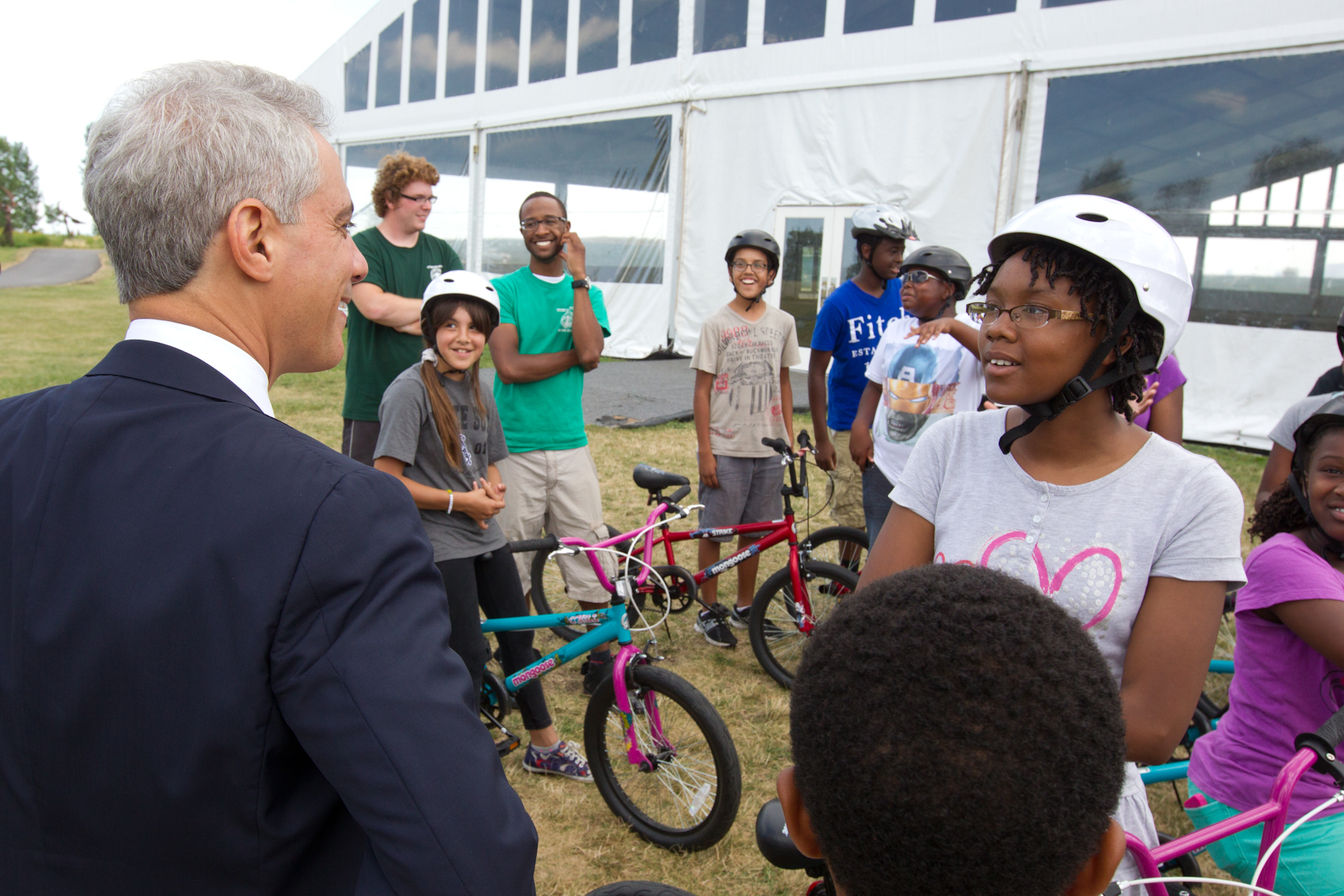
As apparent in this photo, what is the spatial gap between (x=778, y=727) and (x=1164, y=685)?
2.54 m

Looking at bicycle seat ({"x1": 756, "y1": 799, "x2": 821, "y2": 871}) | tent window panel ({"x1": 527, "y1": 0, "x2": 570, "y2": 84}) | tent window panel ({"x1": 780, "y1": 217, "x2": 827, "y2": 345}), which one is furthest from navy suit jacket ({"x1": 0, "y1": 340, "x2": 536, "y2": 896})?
tent window panel ({"x1": 527, "y1": 0, "x2": 570, "y2": 84})

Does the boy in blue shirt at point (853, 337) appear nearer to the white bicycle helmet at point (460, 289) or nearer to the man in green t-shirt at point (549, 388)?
the man in green t-shirt at point (549, 388)

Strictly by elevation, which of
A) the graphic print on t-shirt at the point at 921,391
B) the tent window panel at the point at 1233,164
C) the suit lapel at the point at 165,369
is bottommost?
the graphic print on t-shirt at the point at 921,391

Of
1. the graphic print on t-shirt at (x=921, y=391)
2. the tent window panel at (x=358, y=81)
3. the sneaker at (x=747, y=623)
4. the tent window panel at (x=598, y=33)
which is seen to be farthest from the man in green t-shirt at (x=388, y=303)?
the tent window panel at (x=358, y=81)

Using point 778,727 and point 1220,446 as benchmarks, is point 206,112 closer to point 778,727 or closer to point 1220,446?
point 778,727

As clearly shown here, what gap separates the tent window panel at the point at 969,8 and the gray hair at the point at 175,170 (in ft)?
38.7

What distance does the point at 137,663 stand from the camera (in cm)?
90

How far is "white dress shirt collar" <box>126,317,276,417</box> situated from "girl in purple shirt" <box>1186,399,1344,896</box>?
213cm

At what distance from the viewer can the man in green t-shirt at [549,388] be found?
3998mm

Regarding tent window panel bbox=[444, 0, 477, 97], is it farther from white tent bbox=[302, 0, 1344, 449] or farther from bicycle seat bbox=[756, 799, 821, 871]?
bicycle seat bbox=[756, 799, 821, 871]

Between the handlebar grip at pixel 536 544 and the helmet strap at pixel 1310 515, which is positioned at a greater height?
the helmet strap at pixel 1310 515

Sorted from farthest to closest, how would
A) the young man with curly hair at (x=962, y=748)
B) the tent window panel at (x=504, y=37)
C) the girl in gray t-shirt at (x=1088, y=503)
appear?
the tent window panel at (x=504, y=37), the girl in gray t-shirt at (x=1088, y=503), the young man with curly hair at (x=962, y=748)

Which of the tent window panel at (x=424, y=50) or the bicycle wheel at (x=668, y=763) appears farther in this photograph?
the tent window panel at (x=424, y=50)

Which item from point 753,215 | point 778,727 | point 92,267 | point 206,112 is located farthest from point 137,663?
point 92,267
